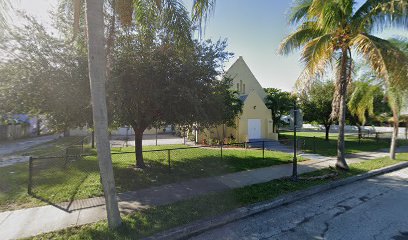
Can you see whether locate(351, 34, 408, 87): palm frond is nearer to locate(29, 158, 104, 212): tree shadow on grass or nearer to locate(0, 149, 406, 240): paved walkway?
locate(0, 149, 406, 240): paved walkway

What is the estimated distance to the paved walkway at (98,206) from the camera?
14.9ft

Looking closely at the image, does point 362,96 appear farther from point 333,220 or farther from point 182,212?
point 182,212

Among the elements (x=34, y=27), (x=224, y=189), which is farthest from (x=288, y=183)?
(x=34, y=27)

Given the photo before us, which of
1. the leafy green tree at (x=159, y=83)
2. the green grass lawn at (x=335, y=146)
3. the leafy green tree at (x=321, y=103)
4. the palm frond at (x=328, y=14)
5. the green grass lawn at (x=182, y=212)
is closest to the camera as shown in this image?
the green grass lawn at (x=182, y=212)

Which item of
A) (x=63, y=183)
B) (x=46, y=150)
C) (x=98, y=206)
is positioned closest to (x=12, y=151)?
(x=46, y=150)

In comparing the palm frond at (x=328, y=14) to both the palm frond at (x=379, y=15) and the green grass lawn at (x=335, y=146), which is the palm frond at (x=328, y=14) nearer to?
the palm frond at (x=379, y=15)

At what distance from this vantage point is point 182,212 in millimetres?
5062

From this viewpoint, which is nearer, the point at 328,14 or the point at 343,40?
the point at 328,14

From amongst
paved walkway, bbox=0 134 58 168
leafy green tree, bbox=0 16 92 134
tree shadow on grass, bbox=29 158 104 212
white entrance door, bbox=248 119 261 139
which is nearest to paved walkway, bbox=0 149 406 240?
tree shadow on grass, bbox=29 158 104 212

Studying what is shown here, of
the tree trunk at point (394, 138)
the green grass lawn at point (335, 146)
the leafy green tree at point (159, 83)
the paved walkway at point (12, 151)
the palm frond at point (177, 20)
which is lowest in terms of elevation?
the paved walkway at point (12, 151)

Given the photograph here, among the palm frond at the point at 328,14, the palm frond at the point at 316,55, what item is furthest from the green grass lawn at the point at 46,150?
the palm frond at the point at 328,14

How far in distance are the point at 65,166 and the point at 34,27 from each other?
226 inches

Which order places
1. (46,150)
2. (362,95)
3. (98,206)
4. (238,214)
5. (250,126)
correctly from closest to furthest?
(238,214) < (98,206) < (362,95) < (46,150) < (250,126)

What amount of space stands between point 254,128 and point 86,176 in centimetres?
1560
